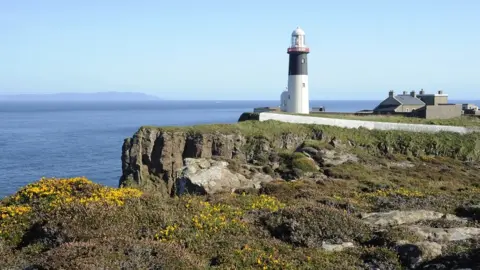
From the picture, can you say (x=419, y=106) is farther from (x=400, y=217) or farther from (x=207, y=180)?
(x=400, y=217)

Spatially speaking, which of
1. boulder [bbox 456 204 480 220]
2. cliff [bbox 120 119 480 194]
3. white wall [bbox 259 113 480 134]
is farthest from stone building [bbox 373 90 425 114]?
boulder [bbox 456 204 480 220]

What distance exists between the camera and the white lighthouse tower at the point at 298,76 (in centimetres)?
5766

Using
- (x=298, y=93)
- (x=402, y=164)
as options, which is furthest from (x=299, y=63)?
(x=402, y=164)

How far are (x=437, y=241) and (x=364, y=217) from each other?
2.85 meters

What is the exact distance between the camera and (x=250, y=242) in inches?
379

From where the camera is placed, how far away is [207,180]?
21.4 m

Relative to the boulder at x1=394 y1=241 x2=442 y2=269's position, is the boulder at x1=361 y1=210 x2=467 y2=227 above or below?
below

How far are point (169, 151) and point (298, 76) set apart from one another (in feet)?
85.8

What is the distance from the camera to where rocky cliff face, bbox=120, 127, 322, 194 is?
36250 mm

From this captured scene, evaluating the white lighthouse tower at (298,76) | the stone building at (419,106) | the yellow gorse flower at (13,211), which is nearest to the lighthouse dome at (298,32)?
the white lighthouse tower at (298,76)

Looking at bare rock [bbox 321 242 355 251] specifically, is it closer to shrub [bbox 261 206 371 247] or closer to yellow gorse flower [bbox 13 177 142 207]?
shrub [bbox 261 206 371 247]

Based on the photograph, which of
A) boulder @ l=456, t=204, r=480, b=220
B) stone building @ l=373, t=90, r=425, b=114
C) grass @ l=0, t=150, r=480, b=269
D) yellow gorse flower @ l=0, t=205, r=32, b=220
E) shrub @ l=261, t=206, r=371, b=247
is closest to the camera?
grass @ l=0, t=150, r=480, b=269

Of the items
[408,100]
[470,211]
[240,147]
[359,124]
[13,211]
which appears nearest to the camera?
[13,211]

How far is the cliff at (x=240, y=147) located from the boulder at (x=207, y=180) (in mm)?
8164
